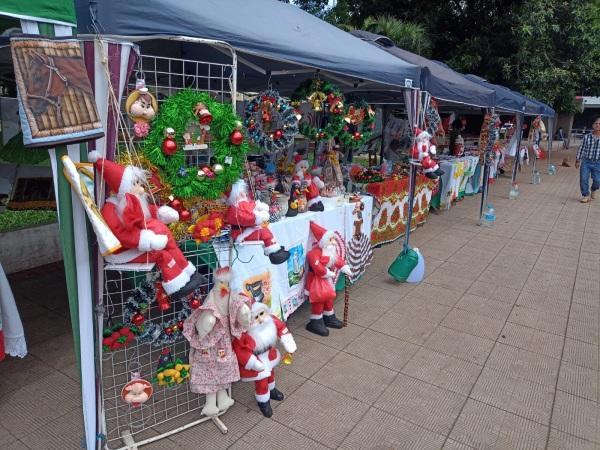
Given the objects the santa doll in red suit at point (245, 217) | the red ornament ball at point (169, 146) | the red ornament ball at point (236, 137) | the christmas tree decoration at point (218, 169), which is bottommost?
the santa doll in red suit at point (245, 217)

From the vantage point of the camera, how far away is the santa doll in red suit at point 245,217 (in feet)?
8.74

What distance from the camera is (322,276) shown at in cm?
378

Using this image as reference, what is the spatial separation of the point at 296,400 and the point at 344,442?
1.59ft

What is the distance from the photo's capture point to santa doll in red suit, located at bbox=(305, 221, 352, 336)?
3.78 metres

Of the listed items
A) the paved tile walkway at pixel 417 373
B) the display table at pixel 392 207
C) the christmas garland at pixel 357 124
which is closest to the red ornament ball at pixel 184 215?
the paved tile walkway at pixel 417 373

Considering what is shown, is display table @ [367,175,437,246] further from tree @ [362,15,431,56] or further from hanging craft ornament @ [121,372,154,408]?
tree @ [362,15,431,56]

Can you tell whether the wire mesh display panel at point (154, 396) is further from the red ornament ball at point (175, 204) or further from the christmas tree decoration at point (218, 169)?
the christmas tree decoration at point (218, 169)

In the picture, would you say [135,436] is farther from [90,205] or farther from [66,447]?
[90,205]

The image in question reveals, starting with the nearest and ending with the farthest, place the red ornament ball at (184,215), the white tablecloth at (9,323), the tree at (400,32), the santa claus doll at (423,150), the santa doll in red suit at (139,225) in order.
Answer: the santa doll in red suit at (139,225), the red ornament ball at (184,215), the white tablecloth at (9,323), the santa claus doll at (423,150), the tree at (400,32)

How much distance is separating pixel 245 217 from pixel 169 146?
65 cm

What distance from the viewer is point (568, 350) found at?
371cm

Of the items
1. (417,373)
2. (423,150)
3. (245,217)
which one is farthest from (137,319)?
(423,150)

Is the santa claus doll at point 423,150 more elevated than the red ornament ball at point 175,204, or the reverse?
the santa claus doll at point 423,150

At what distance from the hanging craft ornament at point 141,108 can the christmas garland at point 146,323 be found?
41.0 inches
